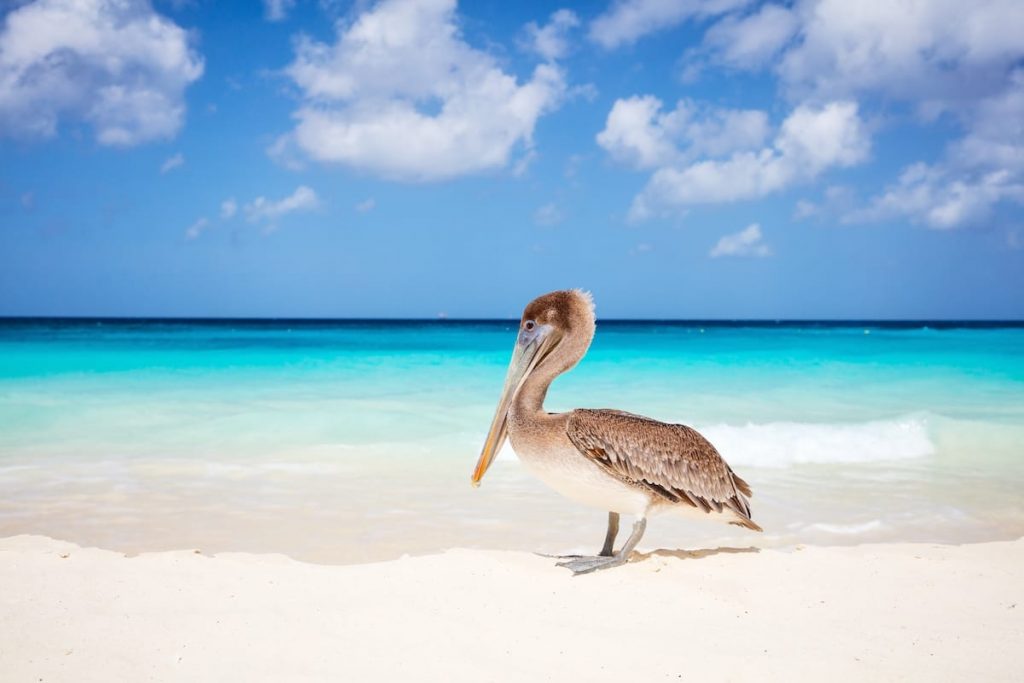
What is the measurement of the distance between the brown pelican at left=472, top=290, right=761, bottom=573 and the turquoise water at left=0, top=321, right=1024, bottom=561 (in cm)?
112

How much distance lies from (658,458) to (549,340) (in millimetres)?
732

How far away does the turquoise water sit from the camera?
16.3 ft

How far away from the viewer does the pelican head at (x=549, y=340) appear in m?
3.75

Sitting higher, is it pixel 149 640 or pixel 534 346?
pixel 534 346

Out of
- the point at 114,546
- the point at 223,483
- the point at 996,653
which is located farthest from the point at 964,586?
the point at 223,483

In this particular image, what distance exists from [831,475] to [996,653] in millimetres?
4315

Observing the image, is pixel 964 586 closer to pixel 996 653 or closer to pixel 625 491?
pixel 996 653

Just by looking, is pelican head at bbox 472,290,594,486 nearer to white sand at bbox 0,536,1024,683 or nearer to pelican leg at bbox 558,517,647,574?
pelican leg at bbox 558,517,647,574

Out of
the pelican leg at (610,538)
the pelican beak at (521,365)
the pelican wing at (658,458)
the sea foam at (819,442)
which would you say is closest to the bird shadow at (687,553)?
the pelican leg at (610,538)

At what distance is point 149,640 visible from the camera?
2711mm

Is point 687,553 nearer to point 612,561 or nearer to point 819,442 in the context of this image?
point 612,561

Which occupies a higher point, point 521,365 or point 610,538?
point 521,365

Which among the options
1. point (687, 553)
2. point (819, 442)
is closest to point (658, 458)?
point (687, 553)

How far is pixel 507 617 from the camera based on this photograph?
3.02m
